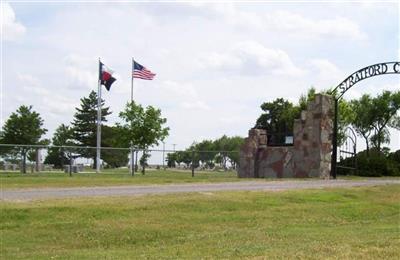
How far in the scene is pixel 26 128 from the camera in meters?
73.2

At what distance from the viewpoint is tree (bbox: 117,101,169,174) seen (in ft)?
143

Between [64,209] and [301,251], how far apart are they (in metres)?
A: 6.46

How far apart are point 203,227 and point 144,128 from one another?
30.3 metres

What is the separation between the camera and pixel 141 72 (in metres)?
45.6

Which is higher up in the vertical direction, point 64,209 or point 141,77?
point 141,77

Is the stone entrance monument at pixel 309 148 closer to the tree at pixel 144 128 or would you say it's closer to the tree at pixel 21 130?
the tree at pixel 144 128

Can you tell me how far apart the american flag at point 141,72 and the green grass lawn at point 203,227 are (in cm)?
2813

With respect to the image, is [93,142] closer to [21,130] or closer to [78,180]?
[21,130]

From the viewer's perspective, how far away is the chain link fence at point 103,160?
30.7 meters

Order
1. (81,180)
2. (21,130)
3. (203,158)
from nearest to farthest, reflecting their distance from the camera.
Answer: (81,180)
(203,158)
(21,130)

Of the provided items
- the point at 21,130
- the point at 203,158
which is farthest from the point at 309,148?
the point at 21,130

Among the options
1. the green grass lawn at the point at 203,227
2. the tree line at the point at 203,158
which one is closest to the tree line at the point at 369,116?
the tree line at the point at 203,158

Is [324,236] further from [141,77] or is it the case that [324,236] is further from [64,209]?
[141,77]

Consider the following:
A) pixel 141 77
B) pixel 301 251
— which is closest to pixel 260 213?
pixel 301 251
